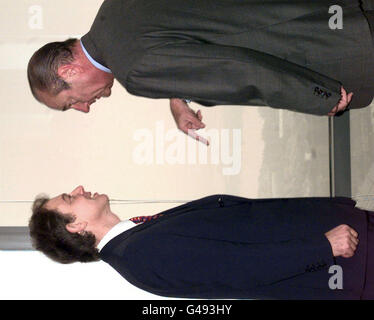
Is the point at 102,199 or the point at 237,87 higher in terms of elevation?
the point at 237,87

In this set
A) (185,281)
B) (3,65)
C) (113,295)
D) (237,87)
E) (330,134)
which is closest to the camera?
(237,87)

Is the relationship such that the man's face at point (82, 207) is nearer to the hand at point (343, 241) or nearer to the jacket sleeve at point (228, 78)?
the jacket sleeve at point (228, 78)

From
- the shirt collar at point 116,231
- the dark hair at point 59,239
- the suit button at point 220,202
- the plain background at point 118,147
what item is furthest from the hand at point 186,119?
the plain background at point 118,147

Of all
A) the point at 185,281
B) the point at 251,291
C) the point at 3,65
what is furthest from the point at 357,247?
the point at 3,65

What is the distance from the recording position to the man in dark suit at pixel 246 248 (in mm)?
1180

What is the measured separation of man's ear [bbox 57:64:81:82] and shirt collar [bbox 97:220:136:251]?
48 centimetres

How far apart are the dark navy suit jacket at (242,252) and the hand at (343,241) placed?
34 mm

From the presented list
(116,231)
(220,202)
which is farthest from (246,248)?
(116,231)

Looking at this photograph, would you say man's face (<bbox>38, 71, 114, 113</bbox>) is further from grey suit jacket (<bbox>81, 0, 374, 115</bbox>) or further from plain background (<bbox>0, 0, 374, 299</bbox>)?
plain background (<bbox>0, 0, 374, 299</bbox>)

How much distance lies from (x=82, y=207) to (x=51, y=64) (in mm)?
477

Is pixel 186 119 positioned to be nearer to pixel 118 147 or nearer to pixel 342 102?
pixel 342 102

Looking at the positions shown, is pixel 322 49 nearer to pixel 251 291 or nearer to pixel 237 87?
pixel 237 87

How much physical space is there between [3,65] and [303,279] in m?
1.54

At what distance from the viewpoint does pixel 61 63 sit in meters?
1.13
